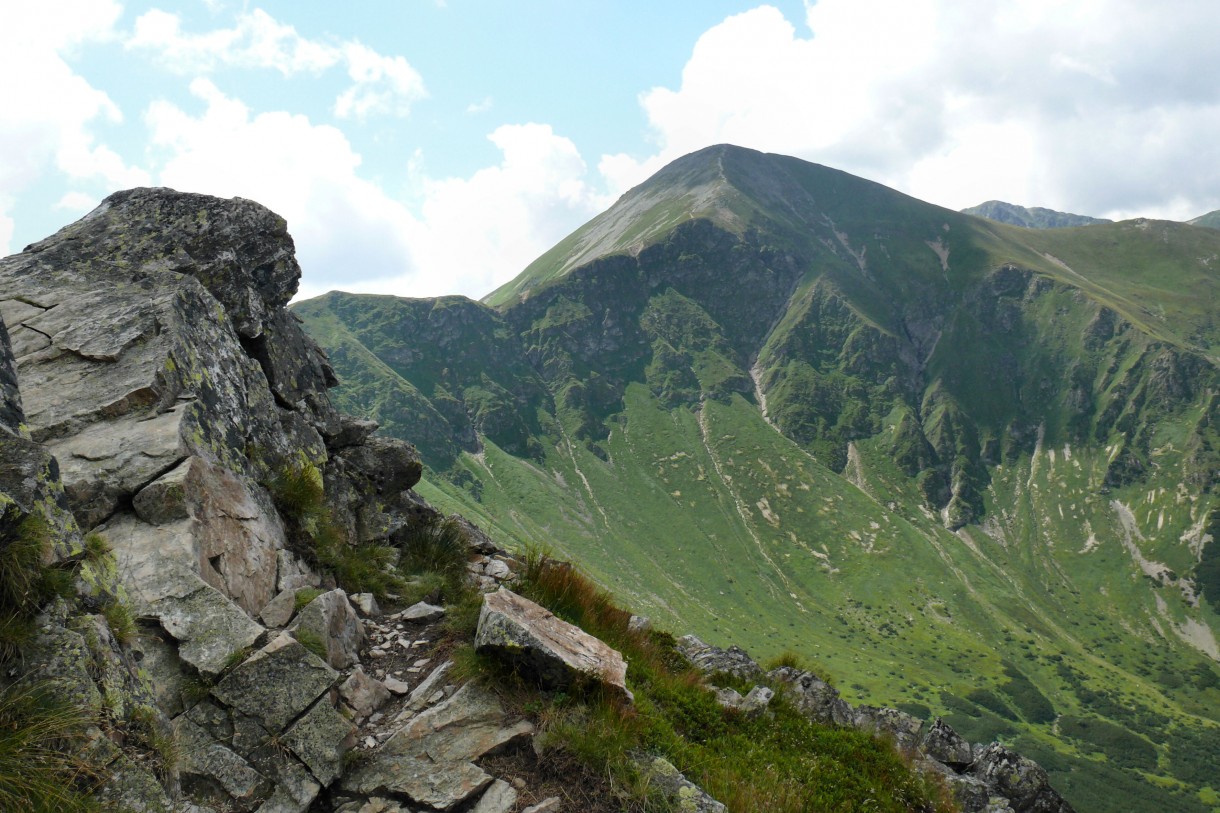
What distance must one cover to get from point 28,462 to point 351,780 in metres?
5.14

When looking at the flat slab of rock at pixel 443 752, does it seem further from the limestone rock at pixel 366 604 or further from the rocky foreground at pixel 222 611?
the limestone rock at pixel 366 604

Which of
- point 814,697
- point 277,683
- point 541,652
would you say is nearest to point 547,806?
point 541,652

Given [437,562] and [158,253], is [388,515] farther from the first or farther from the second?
[158,253]

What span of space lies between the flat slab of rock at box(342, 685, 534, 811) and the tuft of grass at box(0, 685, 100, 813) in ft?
9.64

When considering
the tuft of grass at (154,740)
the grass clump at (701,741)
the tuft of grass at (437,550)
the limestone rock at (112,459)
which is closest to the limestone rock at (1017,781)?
the grass clump at (701,741)

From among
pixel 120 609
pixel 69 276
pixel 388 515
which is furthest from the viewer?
pixel 388 515

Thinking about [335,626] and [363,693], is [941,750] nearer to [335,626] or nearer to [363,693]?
[363,693]

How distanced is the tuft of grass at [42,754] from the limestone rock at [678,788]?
18.9ft

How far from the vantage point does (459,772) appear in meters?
7.92

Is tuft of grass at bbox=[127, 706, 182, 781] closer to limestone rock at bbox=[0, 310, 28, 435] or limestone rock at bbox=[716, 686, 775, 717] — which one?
limestone rock at bbox=[0, 310, 28, 435]

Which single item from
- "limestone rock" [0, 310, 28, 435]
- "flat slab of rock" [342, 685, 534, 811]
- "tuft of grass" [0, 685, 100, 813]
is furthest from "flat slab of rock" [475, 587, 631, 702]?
"limestone rock" [0, 310, 28, 435]

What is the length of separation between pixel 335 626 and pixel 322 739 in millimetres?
2054

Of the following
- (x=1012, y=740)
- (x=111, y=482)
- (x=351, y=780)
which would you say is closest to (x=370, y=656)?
(x=351, y=780)

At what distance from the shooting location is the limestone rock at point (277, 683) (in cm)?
775
